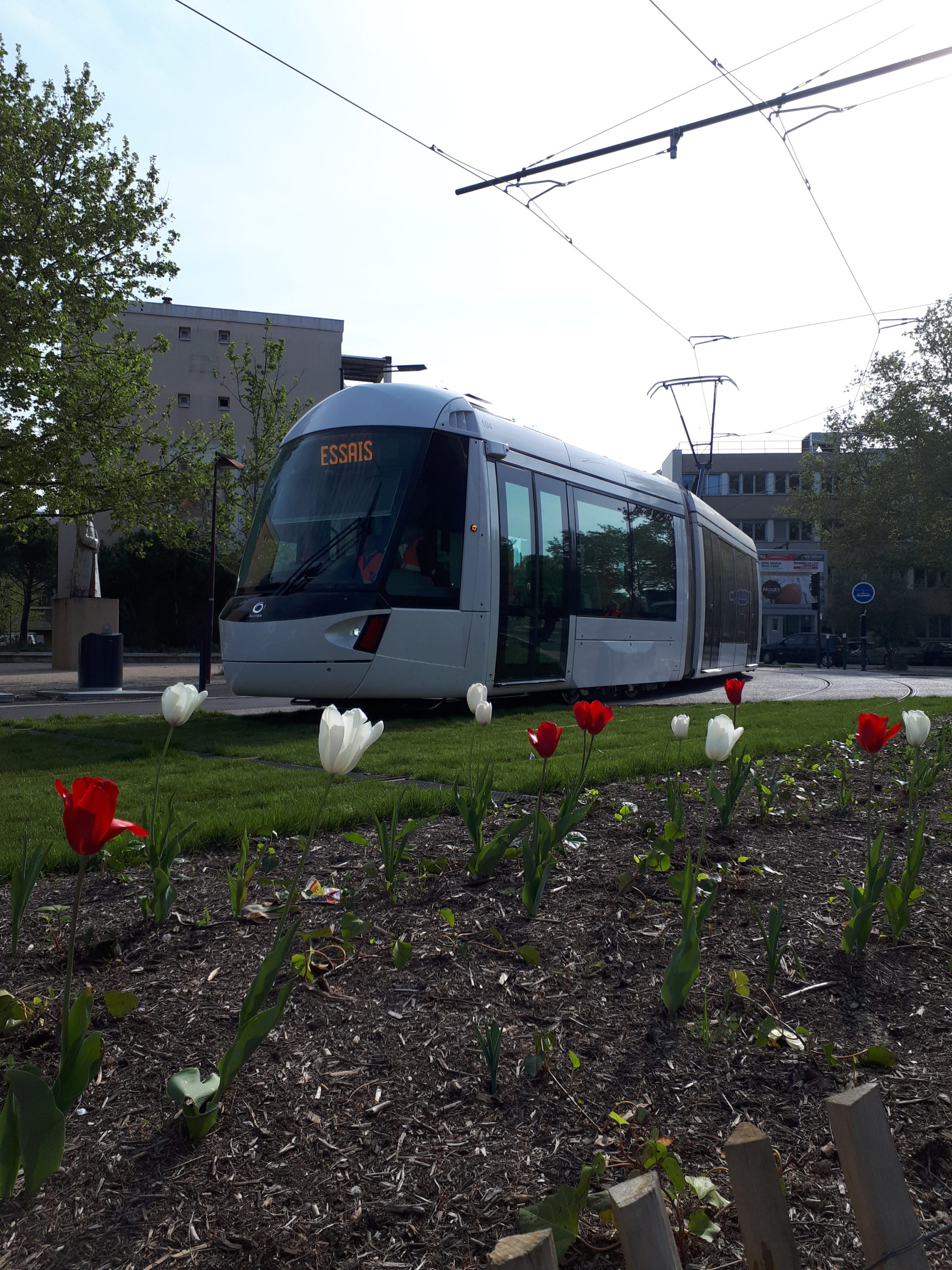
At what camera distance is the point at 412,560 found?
10.2 meters

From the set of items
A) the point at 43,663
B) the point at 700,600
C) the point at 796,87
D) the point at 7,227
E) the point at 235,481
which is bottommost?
the point at 43,663

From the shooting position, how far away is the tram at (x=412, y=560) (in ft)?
33.0

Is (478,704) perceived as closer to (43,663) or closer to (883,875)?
(883,875)

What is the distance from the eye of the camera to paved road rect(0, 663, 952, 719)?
13.7 metres

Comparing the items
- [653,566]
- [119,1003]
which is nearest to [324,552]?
[653,566]

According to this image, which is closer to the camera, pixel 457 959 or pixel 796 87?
pixel 457 959

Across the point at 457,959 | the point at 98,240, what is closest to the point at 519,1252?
the point at 457,959

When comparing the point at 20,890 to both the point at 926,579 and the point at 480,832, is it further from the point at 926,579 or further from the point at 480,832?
the point at 926,579

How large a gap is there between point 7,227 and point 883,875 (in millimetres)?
18018

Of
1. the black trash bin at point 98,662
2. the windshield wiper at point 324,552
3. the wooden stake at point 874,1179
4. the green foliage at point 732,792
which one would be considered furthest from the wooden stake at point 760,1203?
the black trash bin at point 98,662

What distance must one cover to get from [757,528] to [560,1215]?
78.9 meters

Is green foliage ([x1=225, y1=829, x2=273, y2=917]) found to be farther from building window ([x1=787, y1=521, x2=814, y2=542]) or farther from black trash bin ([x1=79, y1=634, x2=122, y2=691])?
building window ([x1=787, y1=521, x2=814, y2=542])

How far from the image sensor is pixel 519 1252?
3.81 ft

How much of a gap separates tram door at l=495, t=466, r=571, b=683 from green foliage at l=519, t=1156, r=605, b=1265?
955cm
